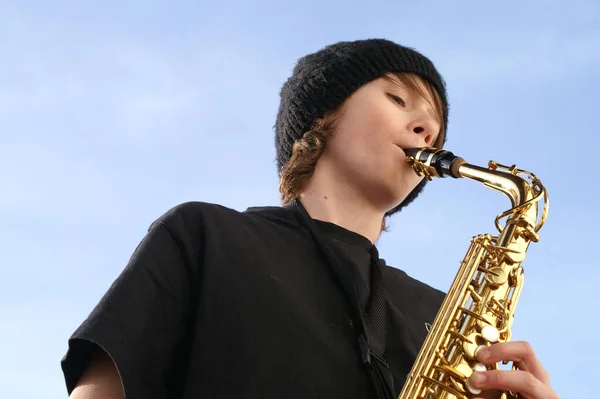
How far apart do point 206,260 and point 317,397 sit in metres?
0.67

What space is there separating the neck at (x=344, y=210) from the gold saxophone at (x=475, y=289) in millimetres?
320

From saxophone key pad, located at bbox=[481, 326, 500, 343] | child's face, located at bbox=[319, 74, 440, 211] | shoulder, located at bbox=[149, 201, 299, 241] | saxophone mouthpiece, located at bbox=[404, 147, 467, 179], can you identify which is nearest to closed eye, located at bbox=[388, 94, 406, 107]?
child's face, located at bbox=[319, 74, 440, 211]

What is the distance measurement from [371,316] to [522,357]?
66 cm

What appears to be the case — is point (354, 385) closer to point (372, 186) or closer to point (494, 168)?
point (372, 186)

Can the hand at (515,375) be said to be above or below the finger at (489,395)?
above

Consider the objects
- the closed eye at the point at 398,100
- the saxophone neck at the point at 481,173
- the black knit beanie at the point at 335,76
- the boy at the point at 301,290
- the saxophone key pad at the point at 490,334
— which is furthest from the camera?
the black knit beanie at the point at 335,76

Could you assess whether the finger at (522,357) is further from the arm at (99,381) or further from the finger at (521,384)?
the arm at (99,381)

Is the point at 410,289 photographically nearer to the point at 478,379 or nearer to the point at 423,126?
the point at 423,126

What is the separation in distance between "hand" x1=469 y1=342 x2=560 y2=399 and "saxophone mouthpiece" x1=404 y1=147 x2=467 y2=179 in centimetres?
103

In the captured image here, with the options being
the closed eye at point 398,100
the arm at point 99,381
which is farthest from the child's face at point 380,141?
the arm at point 99,381

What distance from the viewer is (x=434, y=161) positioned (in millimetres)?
3705

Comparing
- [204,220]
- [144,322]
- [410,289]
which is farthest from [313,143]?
[144,322]

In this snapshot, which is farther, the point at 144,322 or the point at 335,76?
the point at 335,76

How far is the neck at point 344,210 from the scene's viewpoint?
3.76 meters
